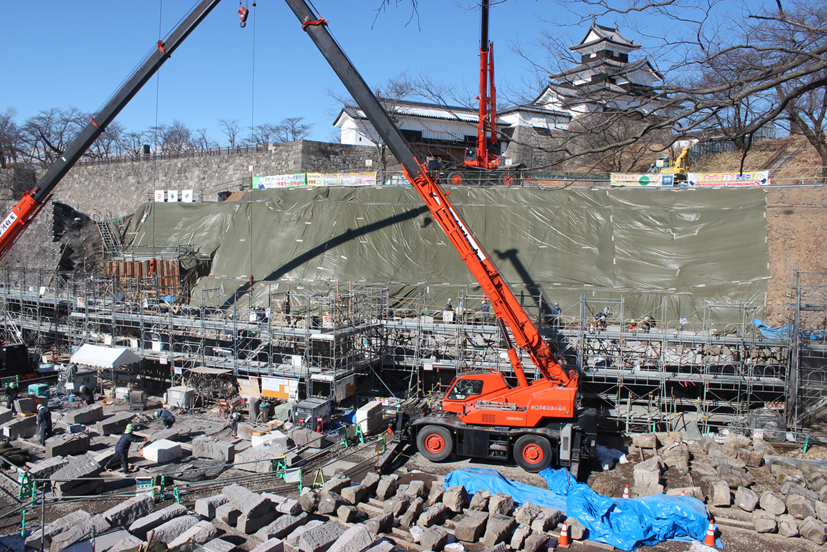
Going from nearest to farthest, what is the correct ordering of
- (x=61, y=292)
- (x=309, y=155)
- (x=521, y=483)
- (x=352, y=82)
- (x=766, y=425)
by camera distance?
(x=521, y=483) → (x=766, y=425) → (x=352, y=82) → (x=61, y=292) → (x=309, y=155)

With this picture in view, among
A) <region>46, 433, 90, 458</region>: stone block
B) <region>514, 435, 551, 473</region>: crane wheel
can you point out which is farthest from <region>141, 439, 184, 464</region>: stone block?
<region>514, 435, 551, 473</region>: crane wheel

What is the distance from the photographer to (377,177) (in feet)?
93.5

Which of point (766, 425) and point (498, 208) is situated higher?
point (498, 208)

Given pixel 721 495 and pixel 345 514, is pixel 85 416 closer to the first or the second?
pixel 345 514

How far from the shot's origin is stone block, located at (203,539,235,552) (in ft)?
26.6

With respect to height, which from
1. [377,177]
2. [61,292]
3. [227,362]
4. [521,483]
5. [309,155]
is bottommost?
[521,483]

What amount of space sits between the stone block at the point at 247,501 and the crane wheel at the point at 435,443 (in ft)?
13.5

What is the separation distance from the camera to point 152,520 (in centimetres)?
895

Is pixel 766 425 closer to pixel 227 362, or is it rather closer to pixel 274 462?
pixel 274 462

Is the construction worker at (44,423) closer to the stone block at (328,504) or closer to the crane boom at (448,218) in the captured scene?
the stone block at (328,504)

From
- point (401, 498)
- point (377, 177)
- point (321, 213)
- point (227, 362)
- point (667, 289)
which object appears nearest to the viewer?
point (401, 498)

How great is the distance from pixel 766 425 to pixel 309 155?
29.4 m

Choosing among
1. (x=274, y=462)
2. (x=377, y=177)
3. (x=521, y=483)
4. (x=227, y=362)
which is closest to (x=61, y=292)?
(x=227, y=362)

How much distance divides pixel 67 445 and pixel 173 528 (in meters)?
5.78
